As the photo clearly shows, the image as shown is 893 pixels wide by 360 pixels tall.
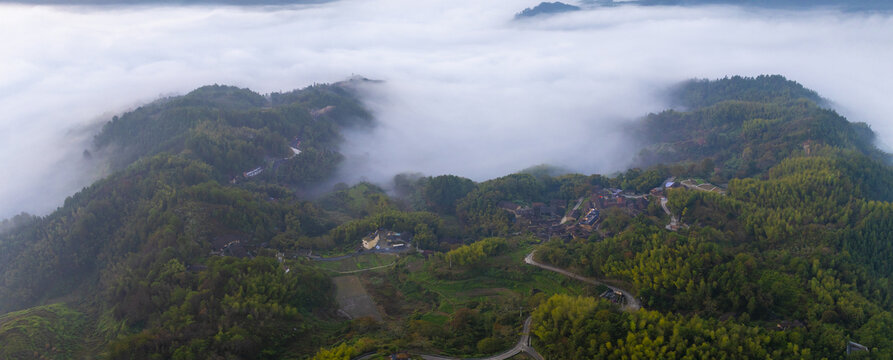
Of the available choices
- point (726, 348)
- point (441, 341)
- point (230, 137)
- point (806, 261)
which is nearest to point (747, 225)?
point (806, 261)

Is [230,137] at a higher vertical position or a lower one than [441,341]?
higher

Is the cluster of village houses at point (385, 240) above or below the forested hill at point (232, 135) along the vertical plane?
below

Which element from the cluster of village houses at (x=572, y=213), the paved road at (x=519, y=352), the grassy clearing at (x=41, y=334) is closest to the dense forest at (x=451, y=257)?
the grassy clearing at (x=41, y=334)

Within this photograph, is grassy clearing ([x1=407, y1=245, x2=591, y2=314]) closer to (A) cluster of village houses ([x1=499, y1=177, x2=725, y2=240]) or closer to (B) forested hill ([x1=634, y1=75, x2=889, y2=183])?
(A) cluster of village houses ([x1=499, y1=177, x2=725, y2=240])

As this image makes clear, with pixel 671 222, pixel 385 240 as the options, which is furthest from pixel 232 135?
pixel 671 222

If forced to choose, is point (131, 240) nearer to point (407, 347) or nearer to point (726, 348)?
point (407, 347)

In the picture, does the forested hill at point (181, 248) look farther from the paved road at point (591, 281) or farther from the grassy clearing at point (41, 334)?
the paved road at point (591, 281)
